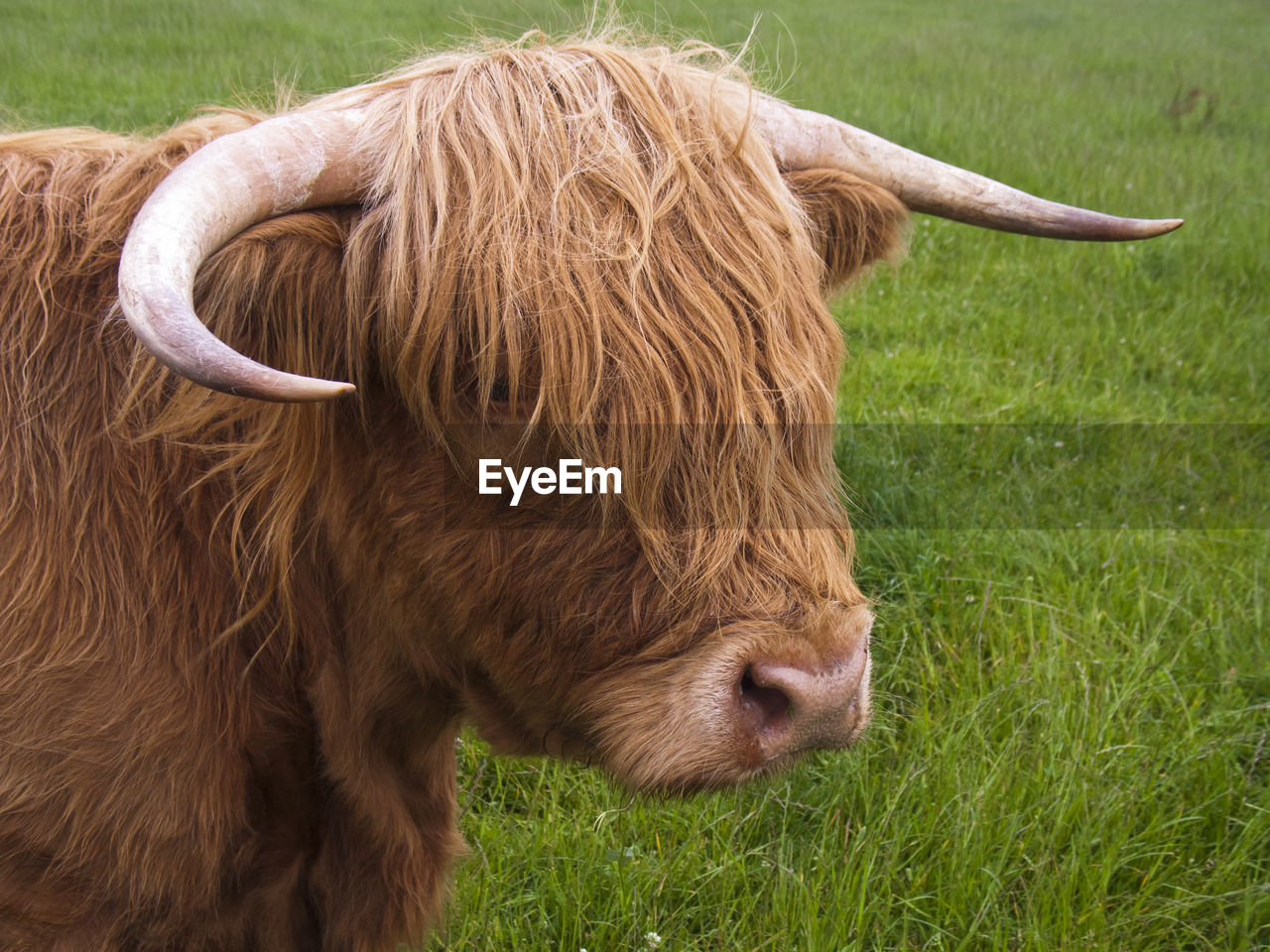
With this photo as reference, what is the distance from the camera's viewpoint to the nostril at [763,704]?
1.63 meters

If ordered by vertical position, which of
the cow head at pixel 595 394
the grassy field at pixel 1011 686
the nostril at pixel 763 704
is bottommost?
the grassy field at pixel 1011 686

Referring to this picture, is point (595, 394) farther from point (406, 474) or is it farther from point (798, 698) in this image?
point (798, 698)

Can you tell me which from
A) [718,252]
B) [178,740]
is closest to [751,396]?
[718,252]

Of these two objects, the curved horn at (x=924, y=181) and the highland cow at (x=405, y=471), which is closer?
the highland cow at (x=405, y=471)

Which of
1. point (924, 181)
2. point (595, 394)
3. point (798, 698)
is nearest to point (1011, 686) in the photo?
point (924, 181)

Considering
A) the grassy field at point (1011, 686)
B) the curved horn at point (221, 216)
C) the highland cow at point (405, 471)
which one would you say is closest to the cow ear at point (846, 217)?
the highland cow at point (405, 471)

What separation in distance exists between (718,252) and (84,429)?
3.75 ft

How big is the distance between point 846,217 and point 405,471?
107 cm

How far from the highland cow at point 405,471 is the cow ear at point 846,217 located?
0.53 feet

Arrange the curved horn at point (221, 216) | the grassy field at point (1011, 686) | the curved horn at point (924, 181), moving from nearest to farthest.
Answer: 1. the curved horn at point (221, 216)
2. the curved horn at point (924, 181)
3. the grassy field at point (1011, 686)

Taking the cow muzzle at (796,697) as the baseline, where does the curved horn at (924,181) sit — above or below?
above

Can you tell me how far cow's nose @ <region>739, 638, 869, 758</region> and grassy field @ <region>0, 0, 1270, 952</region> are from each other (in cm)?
40

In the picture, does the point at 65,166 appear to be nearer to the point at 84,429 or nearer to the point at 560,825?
the point at 84,429

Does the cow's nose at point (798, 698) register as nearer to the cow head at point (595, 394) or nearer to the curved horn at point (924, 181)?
the cow head at point (595, 394)
